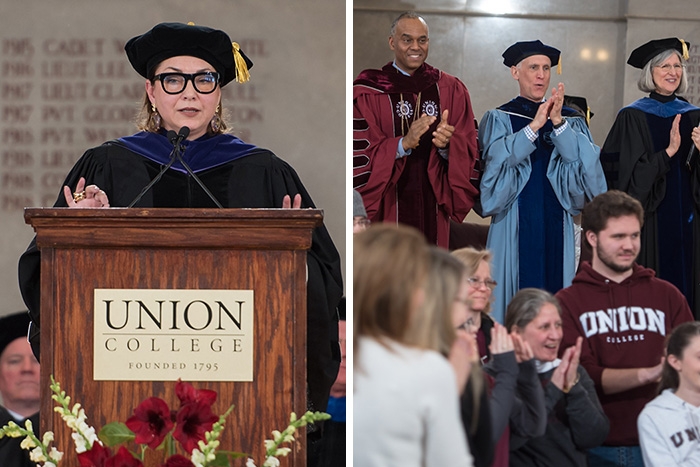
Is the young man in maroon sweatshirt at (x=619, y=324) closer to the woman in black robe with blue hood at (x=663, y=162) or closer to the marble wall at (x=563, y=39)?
the woman in black robe with blue hood at (x=663, y=162)

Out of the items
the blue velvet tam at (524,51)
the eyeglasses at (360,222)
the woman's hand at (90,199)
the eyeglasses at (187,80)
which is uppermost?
the blue velvet tam at (524,51)

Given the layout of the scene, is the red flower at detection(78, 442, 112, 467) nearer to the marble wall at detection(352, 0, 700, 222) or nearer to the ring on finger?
the ring on finger

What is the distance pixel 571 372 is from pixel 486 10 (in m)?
1.31

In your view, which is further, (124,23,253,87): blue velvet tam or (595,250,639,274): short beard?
(124,23,253,87): blue velvet tam

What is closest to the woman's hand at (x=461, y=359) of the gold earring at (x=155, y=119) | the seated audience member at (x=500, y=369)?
the seated audience member at (x=500, y=369)

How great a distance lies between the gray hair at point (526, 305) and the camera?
3596 millimetres

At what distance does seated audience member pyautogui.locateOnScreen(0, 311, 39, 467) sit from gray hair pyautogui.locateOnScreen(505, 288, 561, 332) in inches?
87.0

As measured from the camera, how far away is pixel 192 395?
2268 mm

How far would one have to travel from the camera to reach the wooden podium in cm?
246

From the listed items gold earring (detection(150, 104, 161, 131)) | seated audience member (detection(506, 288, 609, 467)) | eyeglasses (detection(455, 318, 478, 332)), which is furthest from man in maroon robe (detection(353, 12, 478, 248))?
gold earring (detection(150, 104, 161, 131))

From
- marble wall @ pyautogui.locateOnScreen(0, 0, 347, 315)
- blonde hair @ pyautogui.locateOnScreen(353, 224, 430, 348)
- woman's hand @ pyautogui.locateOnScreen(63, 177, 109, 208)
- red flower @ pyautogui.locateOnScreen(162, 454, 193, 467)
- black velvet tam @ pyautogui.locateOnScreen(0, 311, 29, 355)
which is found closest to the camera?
red flower @ pyautogui.locateOnScreen(162, 454, 193, 467)

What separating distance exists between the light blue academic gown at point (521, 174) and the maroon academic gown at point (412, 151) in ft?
0.23

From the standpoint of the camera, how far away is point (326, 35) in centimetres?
549

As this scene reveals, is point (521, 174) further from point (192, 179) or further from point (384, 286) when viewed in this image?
point (192, 179)
